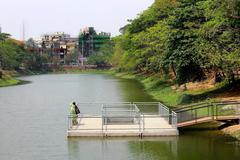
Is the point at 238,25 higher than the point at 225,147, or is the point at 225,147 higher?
the point at 238,25

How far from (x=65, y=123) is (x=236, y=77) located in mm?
22796

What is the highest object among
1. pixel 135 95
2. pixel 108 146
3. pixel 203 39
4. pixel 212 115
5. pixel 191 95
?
pixel 203 39

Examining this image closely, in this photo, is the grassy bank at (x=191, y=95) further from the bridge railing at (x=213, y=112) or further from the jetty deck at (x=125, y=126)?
the jetty deck at (x=125, y=126)

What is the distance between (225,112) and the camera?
31.9 m

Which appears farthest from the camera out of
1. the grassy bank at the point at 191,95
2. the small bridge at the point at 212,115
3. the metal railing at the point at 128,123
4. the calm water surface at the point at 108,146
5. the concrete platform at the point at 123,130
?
the grassy bank at the point at 191,95

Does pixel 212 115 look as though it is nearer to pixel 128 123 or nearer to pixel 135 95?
pixel 128 123

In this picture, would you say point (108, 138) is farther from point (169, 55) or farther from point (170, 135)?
point (169, 55)

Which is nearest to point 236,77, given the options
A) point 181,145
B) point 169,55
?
point 169,55

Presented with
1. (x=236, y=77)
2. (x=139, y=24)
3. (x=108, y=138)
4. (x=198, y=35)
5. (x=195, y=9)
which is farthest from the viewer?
(x=139, y=24)

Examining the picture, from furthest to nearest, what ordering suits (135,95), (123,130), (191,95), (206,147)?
(135,95)
(191,95)
(123,130)
(206,147)

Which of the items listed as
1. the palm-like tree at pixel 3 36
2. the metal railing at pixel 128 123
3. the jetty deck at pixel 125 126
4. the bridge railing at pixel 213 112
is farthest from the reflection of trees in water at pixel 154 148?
the palm-like tree at pixel 3 36

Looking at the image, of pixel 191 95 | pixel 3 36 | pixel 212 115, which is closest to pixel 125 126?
pixel 212 115

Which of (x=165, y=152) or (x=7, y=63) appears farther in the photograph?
(x=7, y=63)

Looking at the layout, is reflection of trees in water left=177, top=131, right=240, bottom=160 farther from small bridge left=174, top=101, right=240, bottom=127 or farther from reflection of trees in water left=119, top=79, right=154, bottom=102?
reflection of trees in water left=119, top=79, right=154, bottom=102
